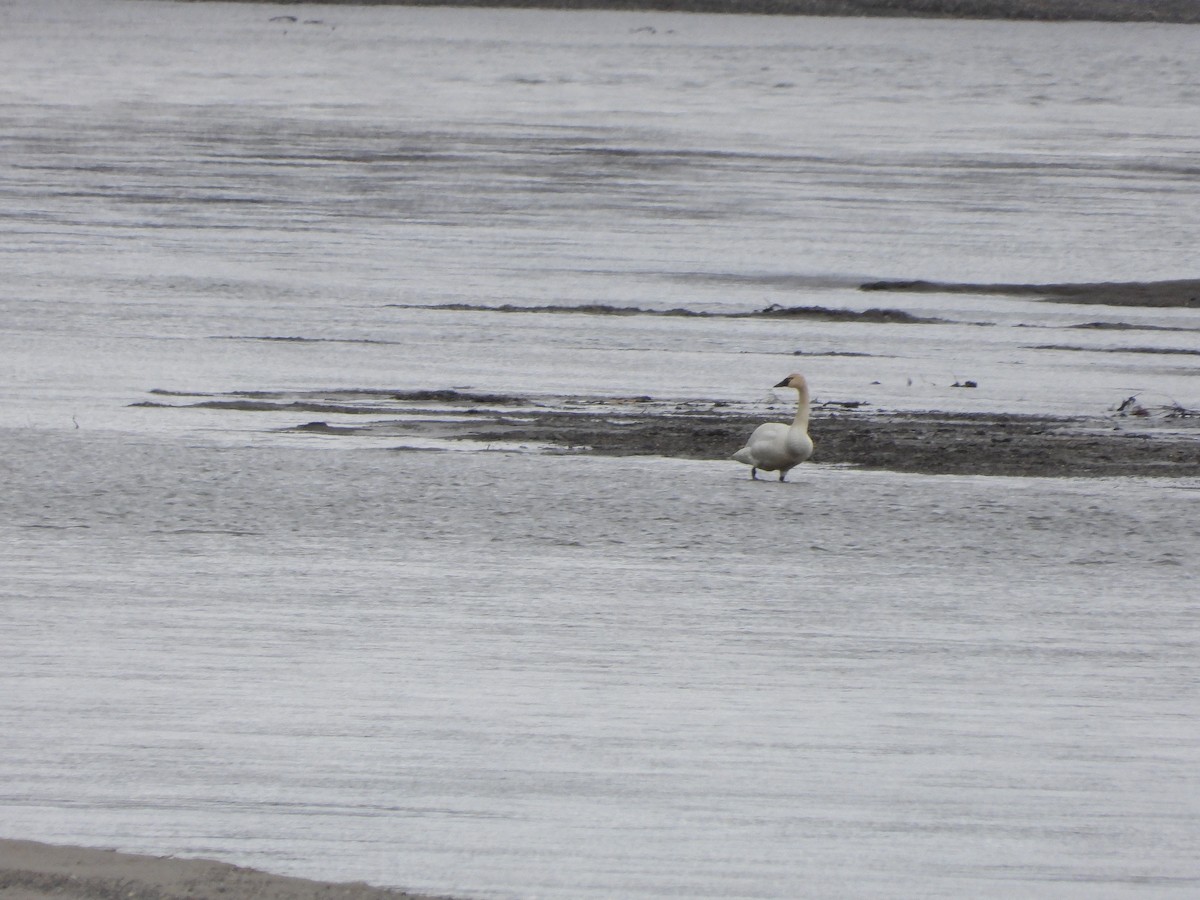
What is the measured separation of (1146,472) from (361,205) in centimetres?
1377

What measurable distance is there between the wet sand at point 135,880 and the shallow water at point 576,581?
4.5 inches

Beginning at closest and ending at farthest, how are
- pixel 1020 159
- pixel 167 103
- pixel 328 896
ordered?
pixel 328 896 → pixel 1020 159 → pixel 167 103

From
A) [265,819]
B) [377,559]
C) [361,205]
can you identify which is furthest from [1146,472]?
[361,205]

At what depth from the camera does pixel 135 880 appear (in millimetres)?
5289

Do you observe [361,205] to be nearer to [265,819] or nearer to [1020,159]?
[1020,159]

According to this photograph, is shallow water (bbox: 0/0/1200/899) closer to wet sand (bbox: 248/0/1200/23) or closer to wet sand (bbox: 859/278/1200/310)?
wet sand (bbox: 859/278/1200/310)

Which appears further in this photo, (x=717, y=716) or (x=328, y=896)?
(x=717, y=716)

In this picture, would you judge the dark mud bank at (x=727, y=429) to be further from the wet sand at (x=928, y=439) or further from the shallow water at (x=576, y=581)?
the shallow water at (x=576, y=581)

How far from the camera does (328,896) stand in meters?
5.29

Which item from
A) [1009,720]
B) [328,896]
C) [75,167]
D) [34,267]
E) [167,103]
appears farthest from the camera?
[167,103]

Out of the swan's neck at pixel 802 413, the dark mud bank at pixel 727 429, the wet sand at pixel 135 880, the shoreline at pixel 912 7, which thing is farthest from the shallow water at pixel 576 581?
the shoreline at pixel 912 7

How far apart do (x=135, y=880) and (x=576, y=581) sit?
3477 mm

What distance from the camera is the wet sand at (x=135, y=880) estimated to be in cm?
519

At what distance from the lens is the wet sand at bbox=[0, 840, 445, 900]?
5188 millimetres
